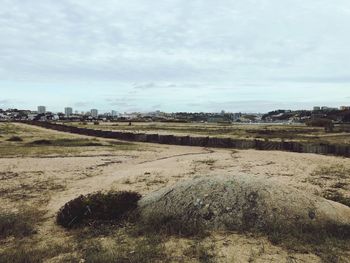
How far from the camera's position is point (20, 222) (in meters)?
10.8

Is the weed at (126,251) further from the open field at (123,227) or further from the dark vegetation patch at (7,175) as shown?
the dark vegetation patch at (7,175)

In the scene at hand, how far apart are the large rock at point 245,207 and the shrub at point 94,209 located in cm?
54

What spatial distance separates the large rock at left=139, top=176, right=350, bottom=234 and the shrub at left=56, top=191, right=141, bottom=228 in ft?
1.79

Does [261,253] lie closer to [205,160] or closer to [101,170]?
[101,170]

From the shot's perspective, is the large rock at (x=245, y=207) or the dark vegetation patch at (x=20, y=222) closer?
the large rock at (x=245, y=207)

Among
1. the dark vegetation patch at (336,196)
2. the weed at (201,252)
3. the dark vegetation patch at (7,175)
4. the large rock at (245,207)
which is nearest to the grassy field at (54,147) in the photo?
the dark vegetation patch at (7,175)

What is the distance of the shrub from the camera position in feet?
35.5

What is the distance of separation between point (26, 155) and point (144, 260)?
23.3m

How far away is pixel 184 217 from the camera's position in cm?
1023

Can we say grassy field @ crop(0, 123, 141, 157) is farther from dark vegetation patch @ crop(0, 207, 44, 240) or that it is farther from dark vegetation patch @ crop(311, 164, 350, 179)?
dark vegetation patch @ crop(0, 207, 44, 240)

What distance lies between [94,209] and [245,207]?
4.07m

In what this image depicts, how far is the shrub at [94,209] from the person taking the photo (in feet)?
35.5

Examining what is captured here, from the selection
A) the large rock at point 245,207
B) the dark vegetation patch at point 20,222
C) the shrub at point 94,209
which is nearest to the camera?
the large rock at point 245,207

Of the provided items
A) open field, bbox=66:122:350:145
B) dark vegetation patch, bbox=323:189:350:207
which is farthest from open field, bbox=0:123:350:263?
A: open field, bbox=66:122:350:145
